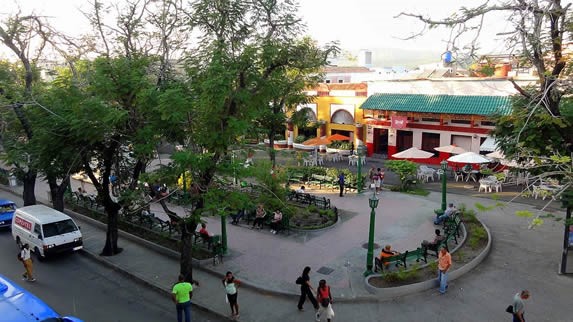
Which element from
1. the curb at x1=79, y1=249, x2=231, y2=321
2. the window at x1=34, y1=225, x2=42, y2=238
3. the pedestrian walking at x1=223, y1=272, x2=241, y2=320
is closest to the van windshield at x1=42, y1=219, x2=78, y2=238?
the window at x1=34, y1=225, x2=42, y2=238

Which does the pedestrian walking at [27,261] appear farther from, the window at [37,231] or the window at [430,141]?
the window at [430,141]

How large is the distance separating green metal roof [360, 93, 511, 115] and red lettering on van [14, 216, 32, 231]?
73.4ft

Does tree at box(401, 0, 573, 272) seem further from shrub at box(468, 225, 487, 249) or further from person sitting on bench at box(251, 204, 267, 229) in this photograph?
person sitting on bench at box(251, 204, 267, 229)

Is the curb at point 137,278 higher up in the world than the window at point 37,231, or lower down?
lower down

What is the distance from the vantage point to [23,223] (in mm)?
15891

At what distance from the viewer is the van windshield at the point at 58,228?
1491 centimetres

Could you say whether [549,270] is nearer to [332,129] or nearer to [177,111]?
[177,111]

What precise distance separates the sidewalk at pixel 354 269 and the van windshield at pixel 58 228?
111 cm

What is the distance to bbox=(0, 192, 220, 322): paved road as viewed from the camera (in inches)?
444

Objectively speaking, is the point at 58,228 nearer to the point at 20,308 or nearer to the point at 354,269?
the point at 20,308

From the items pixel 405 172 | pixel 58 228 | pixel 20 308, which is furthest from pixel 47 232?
pixel 405 172

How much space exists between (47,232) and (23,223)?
5.88 ft

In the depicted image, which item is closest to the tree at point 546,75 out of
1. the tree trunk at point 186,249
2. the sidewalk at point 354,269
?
the sidewalk at point 354,269

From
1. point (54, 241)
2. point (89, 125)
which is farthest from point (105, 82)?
point (54, 241)
